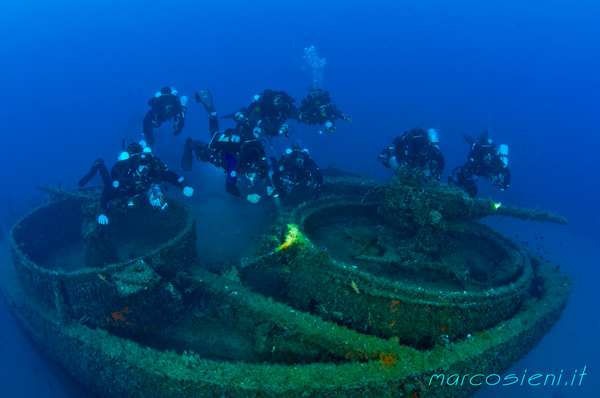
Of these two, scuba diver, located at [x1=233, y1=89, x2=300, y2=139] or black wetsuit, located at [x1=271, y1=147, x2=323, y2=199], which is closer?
black wetsuit, located at [x1=271, y1=147, x2=323, y2=199]

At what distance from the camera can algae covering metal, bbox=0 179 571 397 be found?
4.05m

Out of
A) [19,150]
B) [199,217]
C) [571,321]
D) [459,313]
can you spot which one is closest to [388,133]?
[571,321]

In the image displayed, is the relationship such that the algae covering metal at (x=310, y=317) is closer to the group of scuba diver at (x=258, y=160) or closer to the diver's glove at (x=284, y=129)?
the group of scuba diver at (x=258, y=160)

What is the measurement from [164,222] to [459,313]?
6685 millimetres

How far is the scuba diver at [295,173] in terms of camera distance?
7805mm

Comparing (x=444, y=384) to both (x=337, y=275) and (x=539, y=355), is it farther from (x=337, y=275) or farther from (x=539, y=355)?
(x=539, y=355)

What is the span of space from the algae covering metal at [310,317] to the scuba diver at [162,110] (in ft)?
17.9

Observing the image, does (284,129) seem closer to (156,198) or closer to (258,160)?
(258,160)

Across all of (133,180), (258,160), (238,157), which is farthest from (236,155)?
(133,180)

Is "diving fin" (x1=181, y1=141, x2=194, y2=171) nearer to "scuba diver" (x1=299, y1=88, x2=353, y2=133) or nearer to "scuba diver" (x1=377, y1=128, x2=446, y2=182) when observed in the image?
"scuba diver" (x1=299, y1=88, x2=353, y2=133)

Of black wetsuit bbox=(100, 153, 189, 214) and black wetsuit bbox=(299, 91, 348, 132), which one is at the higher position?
black wetsuit bbox=(299, 91, 348, 132)

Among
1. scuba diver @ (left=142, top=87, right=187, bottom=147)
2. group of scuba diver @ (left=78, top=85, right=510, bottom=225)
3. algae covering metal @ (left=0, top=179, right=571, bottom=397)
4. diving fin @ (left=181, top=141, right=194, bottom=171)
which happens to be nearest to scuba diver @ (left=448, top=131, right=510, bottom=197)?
group of scuba diver @ (left=78, top=85, right=510, bottom=225)

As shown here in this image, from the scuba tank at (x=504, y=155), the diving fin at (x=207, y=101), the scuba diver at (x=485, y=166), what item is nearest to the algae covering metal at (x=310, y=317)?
the scuba diver at (x=485, y=166)

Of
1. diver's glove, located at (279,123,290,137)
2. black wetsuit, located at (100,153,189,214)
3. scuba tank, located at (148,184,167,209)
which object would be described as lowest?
scuba tank, located at (148,184,167,209)
